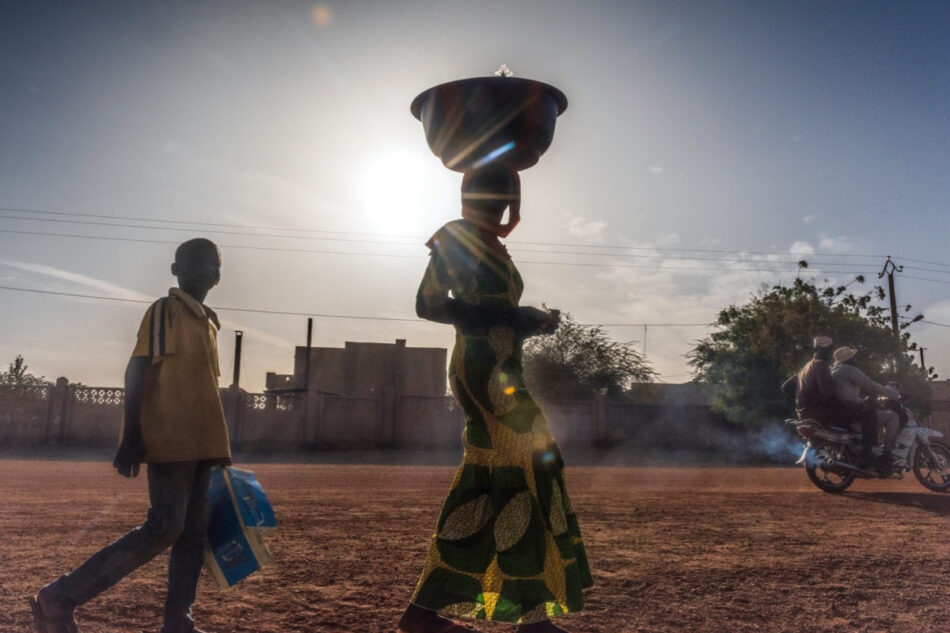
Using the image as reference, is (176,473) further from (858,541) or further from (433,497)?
(433,497)

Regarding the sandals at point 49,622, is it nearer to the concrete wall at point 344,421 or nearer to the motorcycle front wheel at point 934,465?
the motorcycle front wheel at point 934,465

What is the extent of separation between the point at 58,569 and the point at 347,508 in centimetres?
317

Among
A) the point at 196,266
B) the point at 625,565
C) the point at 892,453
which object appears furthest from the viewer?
the point at 892,453

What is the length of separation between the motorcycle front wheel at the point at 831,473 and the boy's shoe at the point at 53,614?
8646mm

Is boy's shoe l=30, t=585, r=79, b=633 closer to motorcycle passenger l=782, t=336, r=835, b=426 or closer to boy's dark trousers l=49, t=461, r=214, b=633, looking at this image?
boy's dark trousers l=49, t=461, r=214, b=633

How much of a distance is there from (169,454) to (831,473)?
8868 mm

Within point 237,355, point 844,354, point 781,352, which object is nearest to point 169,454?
point 844,354

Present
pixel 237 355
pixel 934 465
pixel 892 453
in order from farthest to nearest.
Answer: pixel 237 355, pixel 934 465, pixel 892 453

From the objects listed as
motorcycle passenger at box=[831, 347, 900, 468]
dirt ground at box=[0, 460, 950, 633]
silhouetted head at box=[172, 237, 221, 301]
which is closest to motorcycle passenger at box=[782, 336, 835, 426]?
motorcycle passenger at box=[831, 347, 900, 468]

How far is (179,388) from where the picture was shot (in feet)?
9.12

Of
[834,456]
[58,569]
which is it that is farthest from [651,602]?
[834,456]

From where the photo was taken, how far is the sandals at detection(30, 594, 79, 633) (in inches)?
103

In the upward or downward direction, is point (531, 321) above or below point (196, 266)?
below

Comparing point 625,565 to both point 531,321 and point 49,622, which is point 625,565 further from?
point 49,622
